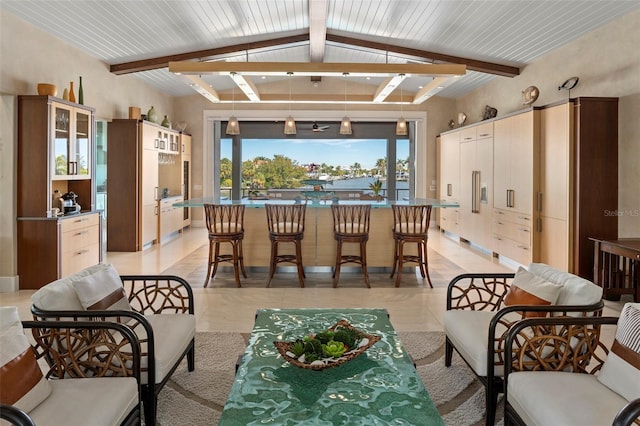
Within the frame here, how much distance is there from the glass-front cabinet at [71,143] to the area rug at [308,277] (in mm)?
1725

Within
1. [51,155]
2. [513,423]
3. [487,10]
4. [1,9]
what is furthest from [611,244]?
[1,9]

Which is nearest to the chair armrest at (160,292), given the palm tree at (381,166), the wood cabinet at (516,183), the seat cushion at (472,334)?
the seat cushion at (472,334)

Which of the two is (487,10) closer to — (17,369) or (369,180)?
(17,369)

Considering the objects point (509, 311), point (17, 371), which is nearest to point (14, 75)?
point (17, 371)

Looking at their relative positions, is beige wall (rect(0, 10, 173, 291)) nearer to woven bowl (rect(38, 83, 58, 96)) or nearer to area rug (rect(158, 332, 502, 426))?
woven bowl (rect(38, 83, 58, 96))

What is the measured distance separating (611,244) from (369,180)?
27.8 feet

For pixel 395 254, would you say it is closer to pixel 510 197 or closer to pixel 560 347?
pixel 510 197

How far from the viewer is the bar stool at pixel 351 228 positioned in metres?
5.47

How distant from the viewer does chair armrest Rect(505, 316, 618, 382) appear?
221 centimetres

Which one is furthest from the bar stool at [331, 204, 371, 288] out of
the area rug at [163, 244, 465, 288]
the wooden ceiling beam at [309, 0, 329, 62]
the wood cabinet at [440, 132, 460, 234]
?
the wood cabinet at [440, 132, 460, 234]

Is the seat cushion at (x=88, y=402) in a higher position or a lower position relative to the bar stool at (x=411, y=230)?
lower

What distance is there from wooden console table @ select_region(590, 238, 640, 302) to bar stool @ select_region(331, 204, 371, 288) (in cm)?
244

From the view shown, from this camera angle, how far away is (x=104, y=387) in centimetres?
194

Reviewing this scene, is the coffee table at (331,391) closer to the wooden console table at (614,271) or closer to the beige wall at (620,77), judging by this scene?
the wooden console table at (614,271)
